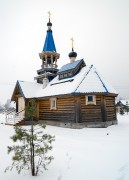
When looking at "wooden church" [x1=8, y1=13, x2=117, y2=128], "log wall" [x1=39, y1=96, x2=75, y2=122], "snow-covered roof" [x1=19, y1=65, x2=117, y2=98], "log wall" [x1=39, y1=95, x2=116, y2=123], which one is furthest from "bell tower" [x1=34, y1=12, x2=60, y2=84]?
"log wall" [x1=39, y1=95, x2=116, y2=123]

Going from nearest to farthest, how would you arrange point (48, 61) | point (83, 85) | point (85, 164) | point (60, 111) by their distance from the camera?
1. point (85, 164)
2. point (83, 85)
3. point (60, 111)
4. point (48, 61)

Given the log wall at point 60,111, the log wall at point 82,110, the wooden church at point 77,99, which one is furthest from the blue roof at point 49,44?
the log wall at point 82,110

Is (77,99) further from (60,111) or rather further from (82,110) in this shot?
(60,111)

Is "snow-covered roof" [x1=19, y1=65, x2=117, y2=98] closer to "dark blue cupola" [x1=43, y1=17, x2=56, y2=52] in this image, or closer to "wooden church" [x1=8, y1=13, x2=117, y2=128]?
"wooden church" [x1=8, y1=13, x2=117, y2=128]

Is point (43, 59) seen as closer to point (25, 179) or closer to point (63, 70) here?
point (63, 70)

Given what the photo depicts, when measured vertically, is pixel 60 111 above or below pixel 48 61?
below

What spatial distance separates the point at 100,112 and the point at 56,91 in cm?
510

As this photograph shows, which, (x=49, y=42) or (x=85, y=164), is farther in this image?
(x=49, y=42)

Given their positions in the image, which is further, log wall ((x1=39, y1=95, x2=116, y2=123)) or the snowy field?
log wall ((x1=39, y1=95, x2=116, y2=123))

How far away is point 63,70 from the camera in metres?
20.4

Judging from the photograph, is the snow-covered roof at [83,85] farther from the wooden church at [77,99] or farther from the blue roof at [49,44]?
the blue roof at [49,44]

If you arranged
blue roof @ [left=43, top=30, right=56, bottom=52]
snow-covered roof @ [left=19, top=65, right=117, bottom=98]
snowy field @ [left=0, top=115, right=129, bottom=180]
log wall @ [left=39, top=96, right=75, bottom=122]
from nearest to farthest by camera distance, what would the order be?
snowy field @ [left=0, top=115, right=129, bottom=180] < snow-covered roof @ [left=19, top=65, right=117, bottom=98] < log wall @ [left=39, top=96, right=75, bottom=122] < blue roof @ [left=43, top=30, right=56, bottom=52]

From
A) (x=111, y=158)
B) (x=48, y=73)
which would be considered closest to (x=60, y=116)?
(x=48, y=73)

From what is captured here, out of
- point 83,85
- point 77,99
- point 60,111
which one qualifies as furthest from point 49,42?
point 77,99
